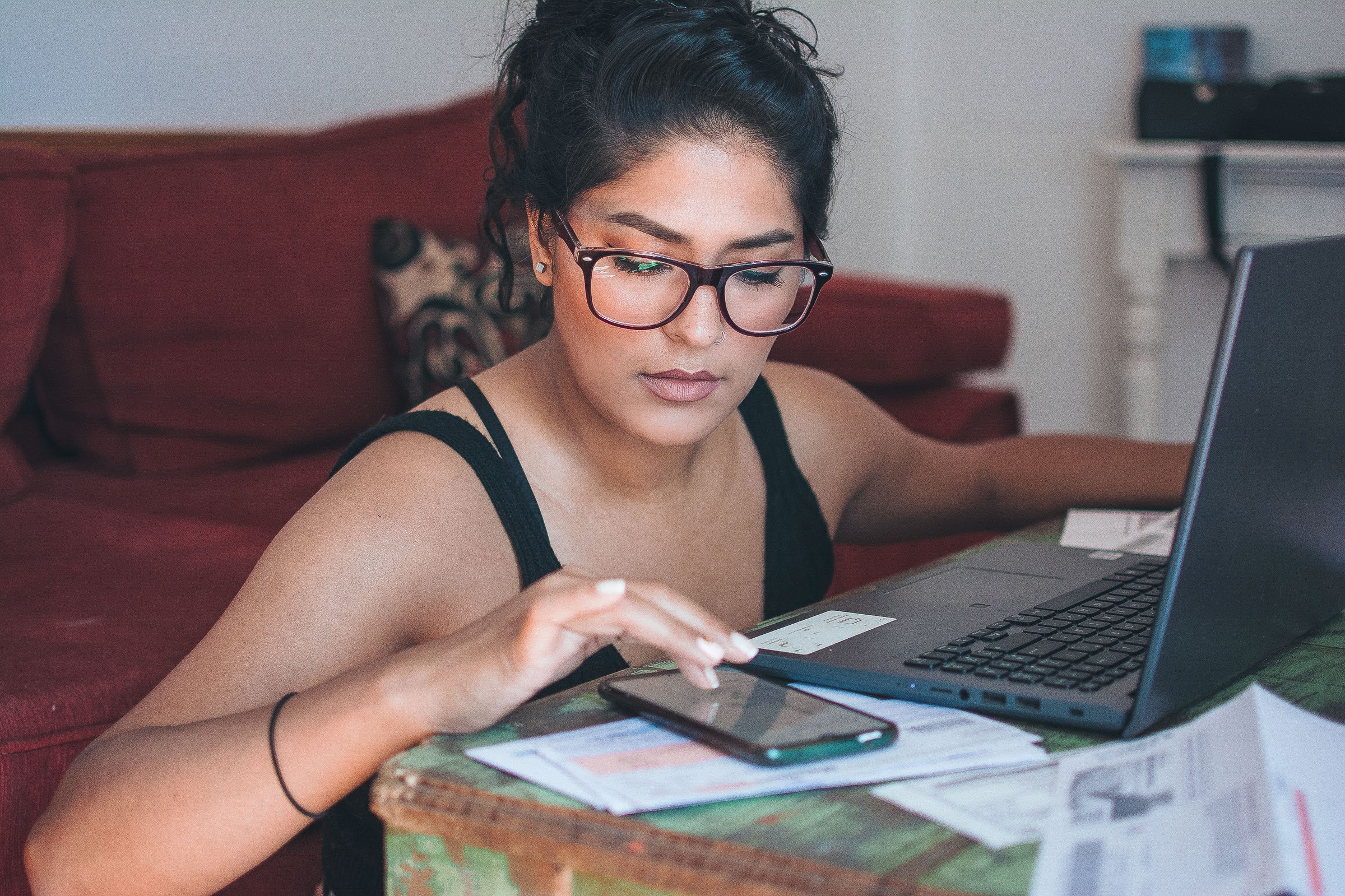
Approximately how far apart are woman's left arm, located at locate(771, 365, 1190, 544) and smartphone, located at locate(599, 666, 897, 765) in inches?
24.2

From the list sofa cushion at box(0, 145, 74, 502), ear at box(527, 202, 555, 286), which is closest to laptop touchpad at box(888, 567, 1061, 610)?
ear at box(527, 202, 555, 286)

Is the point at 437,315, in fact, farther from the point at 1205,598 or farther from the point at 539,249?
the point at 1205,598

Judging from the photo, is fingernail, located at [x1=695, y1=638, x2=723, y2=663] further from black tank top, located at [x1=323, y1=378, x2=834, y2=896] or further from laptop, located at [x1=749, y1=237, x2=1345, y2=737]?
black tank top, located at [x1=323, y1=378, x2=834, y2=896]

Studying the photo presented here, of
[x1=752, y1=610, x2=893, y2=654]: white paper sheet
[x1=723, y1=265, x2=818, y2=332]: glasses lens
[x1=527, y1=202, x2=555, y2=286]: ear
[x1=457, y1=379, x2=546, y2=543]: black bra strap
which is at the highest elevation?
[x1=527, y1=202, x2=555, y2=286]: ear

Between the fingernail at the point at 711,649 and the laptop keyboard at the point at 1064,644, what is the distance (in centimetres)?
14

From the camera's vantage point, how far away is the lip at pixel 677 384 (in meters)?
1.05

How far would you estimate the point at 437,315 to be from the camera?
202cm

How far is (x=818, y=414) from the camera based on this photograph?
142 centimetres

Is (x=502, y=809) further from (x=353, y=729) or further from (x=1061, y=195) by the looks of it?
(x=1061, y=195)

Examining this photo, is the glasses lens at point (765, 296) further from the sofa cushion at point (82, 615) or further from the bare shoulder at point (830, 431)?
the sofa cushion at point (82, 615)

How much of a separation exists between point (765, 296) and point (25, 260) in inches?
41.9

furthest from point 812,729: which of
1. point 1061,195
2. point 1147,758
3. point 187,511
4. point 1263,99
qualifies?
point 1061,195

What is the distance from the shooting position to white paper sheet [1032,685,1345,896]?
532 millimetres

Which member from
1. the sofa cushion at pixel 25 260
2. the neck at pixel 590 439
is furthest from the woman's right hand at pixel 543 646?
the sofa cushion at pixel 25 260
